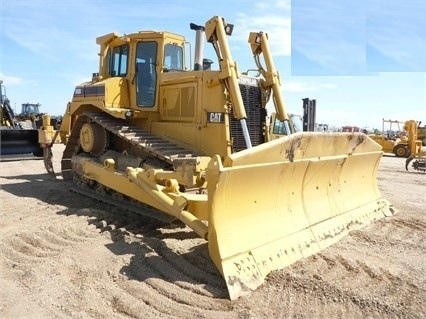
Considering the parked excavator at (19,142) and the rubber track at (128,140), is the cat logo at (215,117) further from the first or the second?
the parked excavator at (19,142)

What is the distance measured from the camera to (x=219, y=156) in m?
4.25

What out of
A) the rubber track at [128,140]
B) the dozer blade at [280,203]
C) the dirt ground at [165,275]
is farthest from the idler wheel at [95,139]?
the dozer blade at [280,203]

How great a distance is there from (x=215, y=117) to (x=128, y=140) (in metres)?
1.36

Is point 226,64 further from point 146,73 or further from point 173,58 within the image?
point 146,73

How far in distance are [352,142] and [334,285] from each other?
9.21 ft

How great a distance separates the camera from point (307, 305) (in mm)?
3678

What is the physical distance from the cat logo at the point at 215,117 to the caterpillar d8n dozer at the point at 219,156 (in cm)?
1

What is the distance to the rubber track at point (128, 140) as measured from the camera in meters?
6.15

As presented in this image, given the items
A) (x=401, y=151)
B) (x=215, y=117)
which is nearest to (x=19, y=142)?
(x=215, y=117)

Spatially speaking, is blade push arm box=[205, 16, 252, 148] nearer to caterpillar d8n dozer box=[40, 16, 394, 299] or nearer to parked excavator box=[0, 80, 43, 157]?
caterpillar d8n dozer box=[40, 16, 394, 299]

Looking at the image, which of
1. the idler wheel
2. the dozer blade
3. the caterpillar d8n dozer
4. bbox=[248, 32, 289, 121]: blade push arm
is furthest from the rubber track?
bbox=[248, 32, 289, 121]: blade push arm

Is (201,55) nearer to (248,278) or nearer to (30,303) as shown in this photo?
(248,278)

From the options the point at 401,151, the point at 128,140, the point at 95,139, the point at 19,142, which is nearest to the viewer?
the point at 128,140

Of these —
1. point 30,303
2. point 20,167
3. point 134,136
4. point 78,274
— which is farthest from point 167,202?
point 20,167
